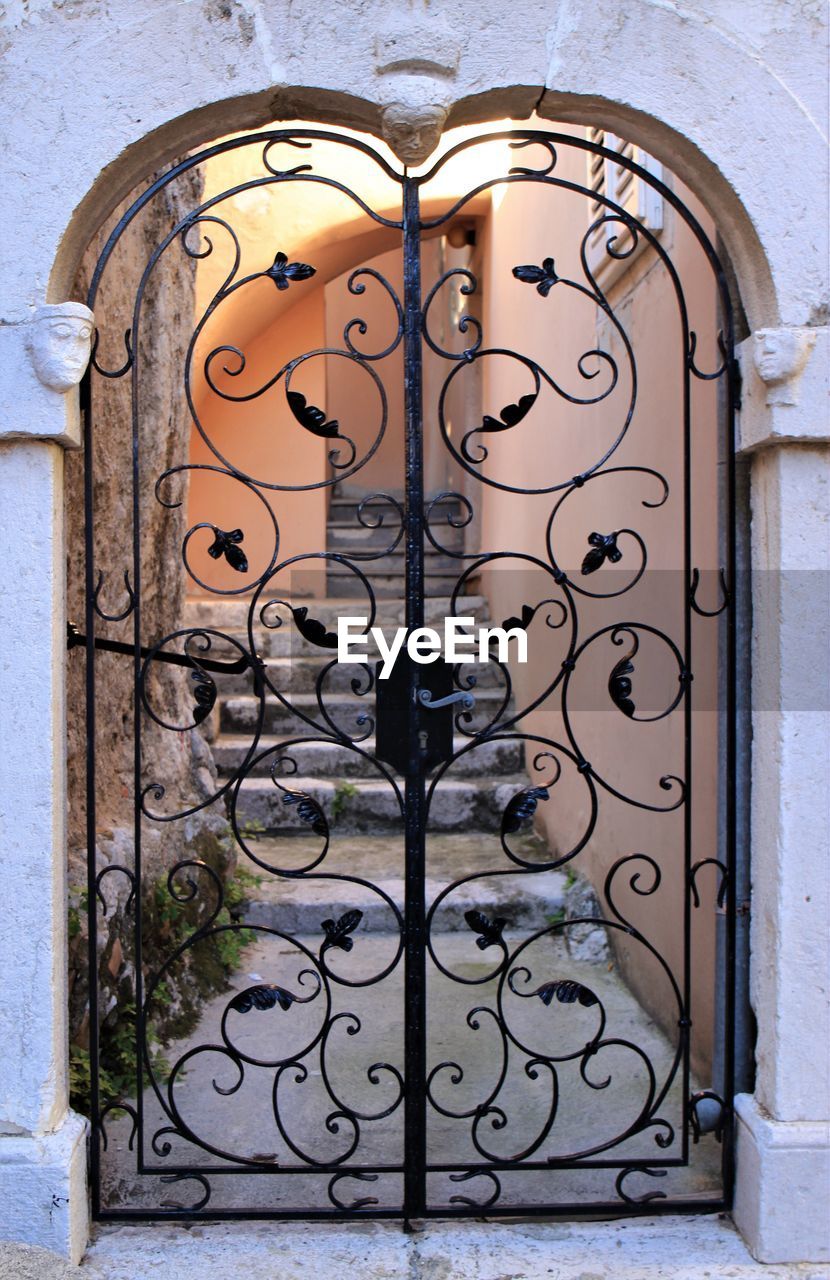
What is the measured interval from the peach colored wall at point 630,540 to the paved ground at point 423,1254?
741 millimetres

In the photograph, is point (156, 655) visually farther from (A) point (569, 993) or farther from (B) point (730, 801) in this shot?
(B) point (730, 801)

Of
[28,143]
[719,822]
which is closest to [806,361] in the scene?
[719,822]

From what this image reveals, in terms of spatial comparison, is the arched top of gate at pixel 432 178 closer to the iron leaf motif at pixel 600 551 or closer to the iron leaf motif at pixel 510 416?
the iron leaf motif at pixel 510 416

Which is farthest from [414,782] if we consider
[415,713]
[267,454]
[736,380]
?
[267,454]

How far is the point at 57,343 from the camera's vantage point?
2234 mm

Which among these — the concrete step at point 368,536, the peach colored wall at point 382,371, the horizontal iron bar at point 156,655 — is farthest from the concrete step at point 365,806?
the peach colored wall at point 382,371

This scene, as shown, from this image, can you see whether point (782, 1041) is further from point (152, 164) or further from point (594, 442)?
point (594, 442)

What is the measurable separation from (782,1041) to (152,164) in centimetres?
232

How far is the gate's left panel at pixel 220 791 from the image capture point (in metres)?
2.49

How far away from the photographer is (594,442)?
4.49m

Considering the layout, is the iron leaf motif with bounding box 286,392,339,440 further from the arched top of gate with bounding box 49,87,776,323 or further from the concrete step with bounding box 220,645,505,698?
the concrete step with bounding box 220,645,505,698

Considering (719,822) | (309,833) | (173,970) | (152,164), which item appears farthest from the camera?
(309,833)

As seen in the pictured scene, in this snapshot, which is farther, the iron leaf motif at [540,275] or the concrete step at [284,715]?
the concrete step at [284,715]

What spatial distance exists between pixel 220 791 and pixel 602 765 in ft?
7.53
